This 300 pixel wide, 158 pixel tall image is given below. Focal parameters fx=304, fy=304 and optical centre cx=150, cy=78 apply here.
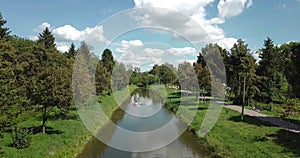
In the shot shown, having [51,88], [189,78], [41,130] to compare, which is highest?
[189,78]

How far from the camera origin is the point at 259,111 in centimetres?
3753

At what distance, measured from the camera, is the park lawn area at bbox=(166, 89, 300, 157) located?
→ 19562mm

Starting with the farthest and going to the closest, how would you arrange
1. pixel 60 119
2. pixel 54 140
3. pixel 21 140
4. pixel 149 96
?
1. pixel 149 96
2. pixel 60 119
3. pixel 54 140
4. pixel 21 140

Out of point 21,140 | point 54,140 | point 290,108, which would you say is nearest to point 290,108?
point 290,108

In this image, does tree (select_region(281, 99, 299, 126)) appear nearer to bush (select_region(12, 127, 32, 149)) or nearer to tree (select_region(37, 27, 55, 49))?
bush (select_region(12, 127, 32, 149))

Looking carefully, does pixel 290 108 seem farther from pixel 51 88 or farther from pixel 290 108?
pixel 51 88

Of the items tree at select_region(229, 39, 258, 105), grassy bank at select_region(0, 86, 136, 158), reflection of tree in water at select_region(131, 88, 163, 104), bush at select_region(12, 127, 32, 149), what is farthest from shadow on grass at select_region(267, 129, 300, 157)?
reflection of tree in water at select_region(131, 88, 163, 104)

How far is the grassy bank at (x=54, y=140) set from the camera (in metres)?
18.4

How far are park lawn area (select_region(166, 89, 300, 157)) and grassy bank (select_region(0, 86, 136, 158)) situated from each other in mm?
10118

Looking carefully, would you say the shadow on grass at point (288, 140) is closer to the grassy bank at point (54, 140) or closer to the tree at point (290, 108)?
the tree at point (290, 108)

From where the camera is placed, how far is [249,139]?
22.7 metres

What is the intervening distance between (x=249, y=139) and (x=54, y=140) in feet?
47.0

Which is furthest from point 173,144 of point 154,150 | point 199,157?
point 199,157

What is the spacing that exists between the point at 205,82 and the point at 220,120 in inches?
587
